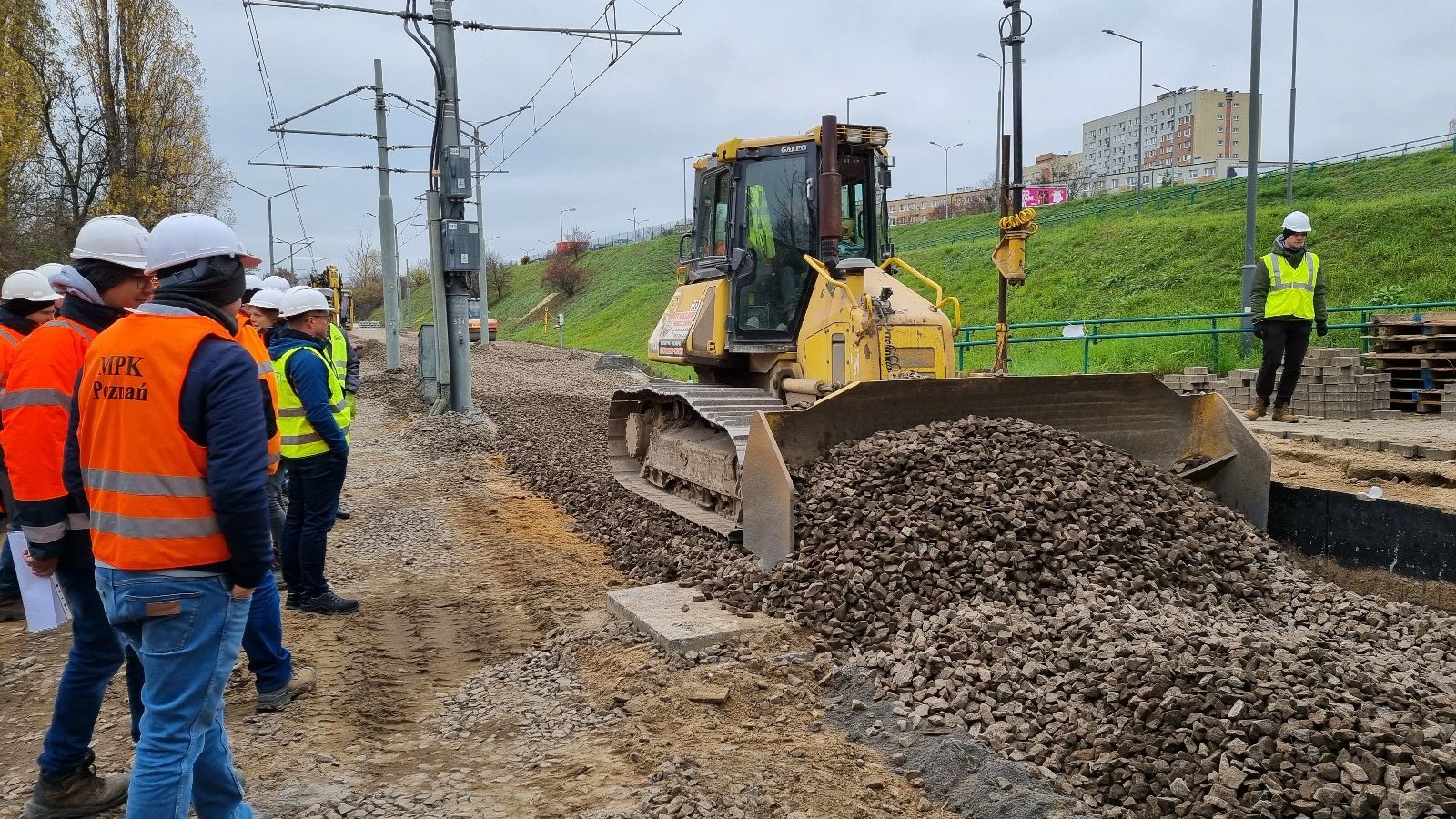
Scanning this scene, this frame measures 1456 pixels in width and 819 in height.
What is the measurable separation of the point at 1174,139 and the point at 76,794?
79.1 m

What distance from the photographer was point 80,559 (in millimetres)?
3734

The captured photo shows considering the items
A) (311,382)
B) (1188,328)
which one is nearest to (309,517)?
(311,382)

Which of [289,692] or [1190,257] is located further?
[1190,257]

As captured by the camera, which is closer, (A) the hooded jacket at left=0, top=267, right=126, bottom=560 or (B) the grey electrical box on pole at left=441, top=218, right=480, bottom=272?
(A) the hooded jacket at left=0, top=267, right=126, bottom=560

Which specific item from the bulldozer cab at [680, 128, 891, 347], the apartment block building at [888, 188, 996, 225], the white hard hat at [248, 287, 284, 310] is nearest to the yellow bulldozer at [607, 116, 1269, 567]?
the bulldozer cab at [680, 128, 891, 347]

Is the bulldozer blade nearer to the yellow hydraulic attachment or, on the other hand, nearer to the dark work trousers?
the yellow hydraulic attachment

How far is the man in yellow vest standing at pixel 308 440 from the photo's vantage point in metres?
5.59

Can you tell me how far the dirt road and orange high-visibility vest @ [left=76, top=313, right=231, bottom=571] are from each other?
50.3 inches

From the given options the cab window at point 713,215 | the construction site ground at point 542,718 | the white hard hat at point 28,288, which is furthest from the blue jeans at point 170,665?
the cab window at point 713,215

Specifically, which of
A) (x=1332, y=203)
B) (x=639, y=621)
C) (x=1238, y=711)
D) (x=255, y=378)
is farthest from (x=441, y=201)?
(x=1332, y=203)

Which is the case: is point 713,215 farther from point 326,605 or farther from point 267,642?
point 267,642

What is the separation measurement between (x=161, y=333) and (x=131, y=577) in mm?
707

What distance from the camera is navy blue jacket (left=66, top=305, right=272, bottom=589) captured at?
2826mm

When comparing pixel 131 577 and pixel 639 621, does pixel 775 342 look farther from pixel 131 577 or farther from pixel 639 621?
pixel 131 577
